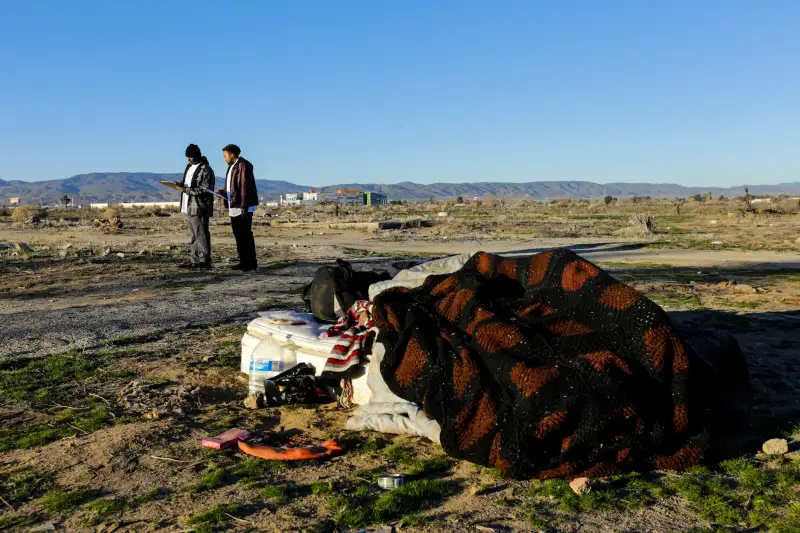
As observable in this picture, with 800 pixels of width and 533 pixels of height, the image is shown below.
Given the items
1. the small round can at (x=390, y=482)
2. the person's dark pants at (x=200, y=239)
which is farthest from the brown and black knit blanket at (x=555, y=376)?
the person's dark pants at (x=200, y=239)

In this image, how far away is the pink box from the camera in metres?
3.84

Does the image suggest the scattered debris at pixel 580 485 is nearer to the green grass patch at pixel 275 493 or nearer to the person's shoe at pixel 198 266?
the green grass patch at pixel 275 493

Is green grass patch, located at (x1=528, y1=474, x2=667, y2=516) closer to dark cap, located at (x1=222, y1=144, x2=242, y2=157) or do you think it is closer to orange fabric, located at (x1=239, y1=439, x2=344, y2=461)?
orange fabric, located at (x1=239, y1=439, x2=344, y2=461)

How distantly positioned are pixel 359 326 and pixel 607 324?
1.64m

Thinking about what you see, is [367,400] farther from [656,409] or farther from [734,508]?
[734,508]

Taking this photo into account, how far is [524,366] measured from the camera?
12.3 feet

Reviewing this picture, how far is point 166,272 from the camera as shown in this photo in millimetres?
11688

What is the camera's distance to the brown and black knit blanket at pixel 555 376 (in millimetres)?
3492

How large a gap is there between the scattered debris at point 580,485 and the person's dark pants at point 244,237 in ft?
28.6

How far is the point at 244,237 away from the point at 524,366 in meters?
8.62

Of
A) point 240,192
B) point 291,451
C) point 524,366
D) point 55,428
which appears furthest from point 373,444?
point 240,192

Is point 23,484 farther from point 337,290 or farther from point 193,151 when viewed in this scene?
point 193,151

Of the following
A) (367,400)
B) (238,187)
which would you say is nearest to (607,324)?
(367,400)

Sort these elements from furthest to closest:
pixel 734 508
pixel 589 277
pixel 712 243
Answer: pixel 712 243
pixel 589 277
pixel 734 508
